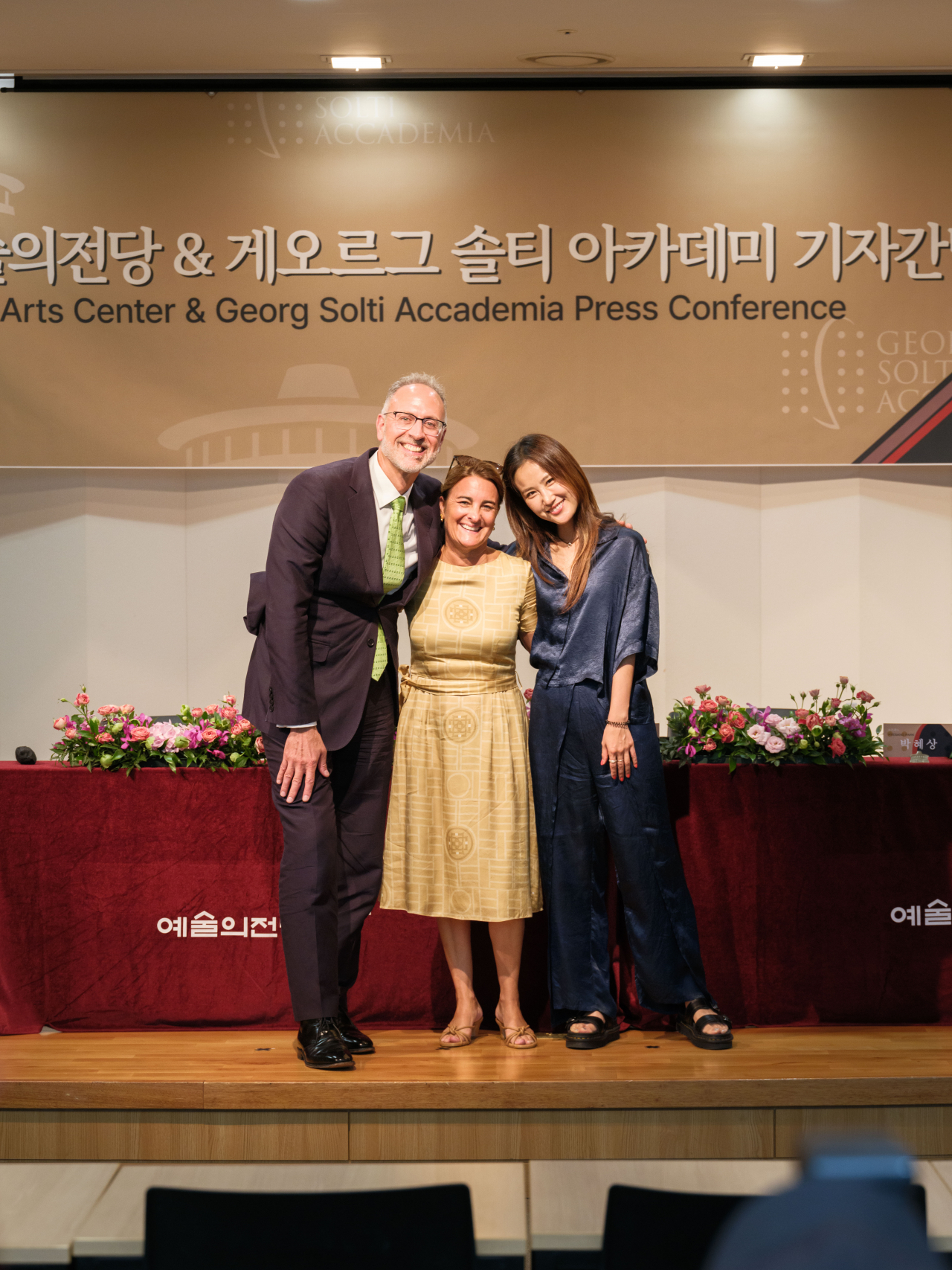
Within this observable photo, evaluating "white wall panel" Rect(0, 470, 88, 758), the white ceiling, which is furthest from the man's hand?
the white ceiling

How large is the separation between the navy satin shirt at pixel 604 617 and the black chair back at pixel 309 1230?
198cm

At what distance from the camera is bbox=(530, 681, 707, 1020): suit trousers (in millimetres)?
3131

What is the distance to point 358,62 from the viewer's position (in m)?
4.87

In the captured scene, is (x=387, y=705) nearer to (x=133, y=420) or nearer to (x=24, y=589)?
(x=133, y=420)

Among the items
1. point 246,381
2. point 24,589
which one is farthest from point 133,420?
point 24,589

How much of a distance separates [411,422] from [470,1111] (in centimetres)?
167

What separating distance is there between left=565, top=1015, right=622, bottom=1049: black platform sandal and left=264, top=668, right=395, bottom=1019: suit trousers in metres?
0.58

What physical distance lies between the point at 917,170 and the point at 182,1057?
4.30 metres

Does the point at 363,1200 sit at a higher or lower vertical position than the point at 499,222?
lower

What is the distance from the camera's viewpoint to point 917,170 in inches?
194

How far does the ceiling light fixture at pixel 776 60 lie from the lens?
4.85 m

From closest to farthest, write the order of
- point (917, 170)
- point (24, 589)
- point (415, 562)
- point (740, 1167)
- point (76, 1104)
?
point (740, 1167)
point (76, 1104)
point (415, 562)
point (917, 170)
point (24, 589)

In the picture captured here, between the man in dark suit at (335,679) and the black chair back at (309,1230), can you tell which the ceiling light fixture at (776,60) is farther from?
the black chair back at (309,1230)

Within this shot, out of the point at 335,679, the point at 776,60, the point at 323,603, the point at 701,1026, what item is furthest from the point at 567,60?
the point at 701,1026
